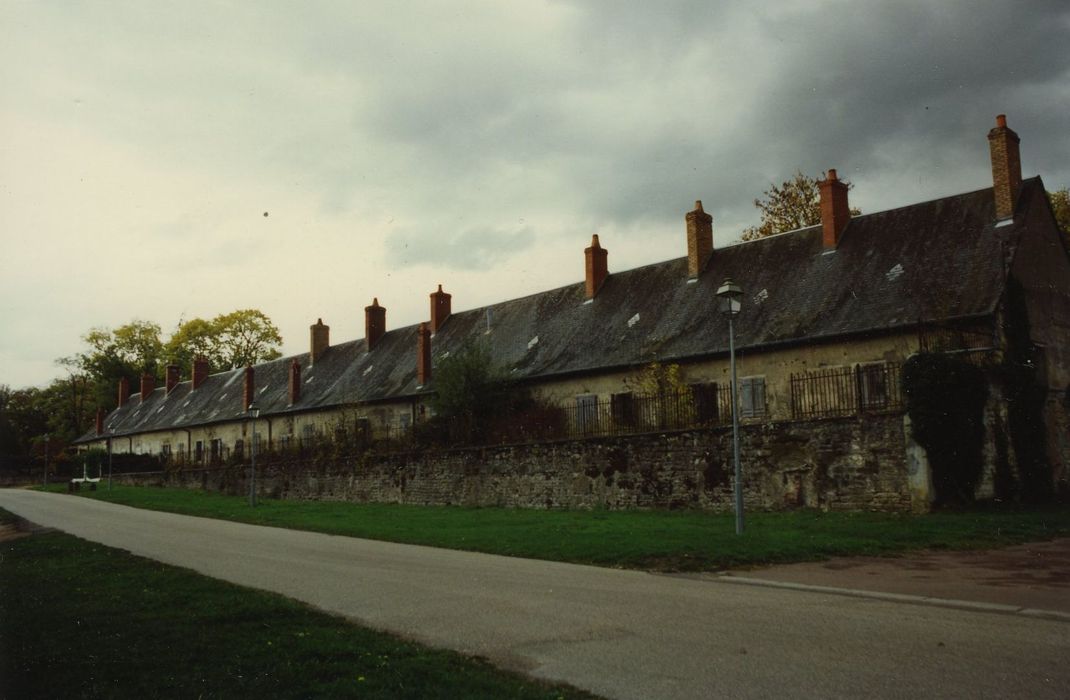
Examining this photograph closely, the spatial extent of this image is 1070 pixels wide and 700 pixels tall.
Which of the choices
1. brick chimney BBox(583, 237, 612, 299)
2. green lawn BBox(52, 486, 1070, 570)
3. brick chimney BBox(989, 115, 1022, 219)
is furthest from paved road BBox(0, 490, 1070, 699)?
brick chimney BBox(583, 237, 612, 299)

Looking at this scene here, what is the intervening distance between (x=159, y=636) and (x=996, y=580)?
10.1 meters

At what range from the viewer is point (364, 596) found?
33.1 ft

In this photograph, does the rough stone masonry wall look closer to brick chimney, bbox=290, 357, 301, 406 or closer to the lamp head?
the lamp head

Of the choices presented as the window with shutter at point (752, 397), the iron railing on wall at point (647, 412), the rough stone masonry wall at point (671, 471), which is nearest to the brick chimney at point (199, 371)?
the iron railing on wall at point (647, 412)

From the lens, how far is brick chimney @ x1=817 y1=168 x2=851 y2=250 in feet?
95.3

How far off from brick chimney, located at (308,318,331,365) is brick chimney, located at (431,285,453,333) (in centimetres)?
1092

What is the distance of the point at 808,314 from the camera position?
26.4m

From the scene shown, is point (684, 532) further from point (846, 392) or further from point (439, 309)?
point (439, 309)

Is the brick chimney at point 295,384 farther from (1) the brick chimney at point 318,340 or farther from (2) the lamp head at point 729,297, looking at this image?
(2) the lamp head at point 729,297

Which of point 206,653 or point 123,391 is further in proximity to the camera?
point 123,391

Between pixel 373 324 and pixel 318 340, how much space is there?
605 centimetres

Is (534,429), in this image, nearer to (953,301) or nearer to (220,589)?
(953,301)

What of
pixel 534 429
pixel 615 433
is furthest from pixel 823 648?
pixel 534 429

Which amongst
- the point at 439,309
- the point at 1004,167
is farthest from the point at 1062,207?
the point at 439,309
